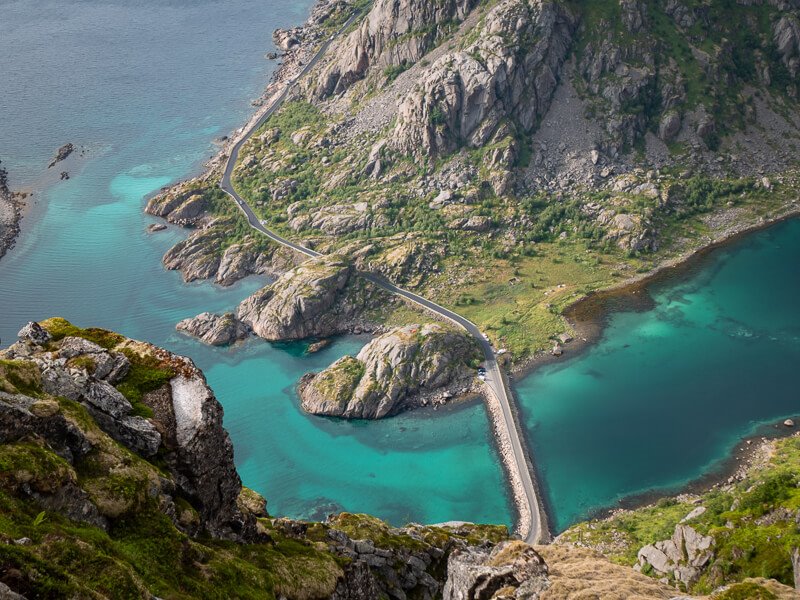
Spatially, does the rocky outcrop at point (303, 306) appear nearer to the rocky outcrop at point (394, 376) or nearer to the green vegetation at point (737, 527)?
the rocky outcrop at point (394, 376)

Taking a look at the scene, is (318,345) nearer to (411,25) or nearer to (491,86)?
(491,86)

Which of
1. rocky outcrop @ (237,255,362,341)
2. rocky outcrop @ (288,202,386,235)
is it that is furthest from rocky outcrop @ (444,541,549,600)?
rocky outcrop @ (288,202,386,235)

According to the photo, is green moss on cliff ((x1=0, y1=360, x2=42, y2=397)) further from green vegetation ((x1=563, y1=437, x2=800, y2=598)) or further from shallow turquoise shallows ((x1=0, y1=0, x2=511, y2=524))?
shallow turquoise shallows ((x1=0, y1=0, x2=511, y2=524))

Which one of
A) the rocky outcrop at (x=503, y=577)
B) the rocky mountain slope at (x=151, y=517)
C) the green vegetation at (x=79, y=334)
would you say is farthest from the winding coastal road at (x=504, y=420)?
the green vegetation at (x=79, y=334)

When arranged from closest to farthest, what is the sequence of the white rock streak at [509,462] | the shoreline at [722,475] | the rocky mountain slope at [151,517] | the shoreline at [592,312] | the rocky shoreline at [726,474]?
the rocky mountain slope at [151,517], the white rock streak at [509,462], the rocky shoreline at [726,474], the shoreline at [722,475], the shoreline at [592,312]

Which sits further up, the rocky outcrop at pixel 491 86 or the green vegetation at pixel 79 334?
the rocky outcrop at pixel 491 86

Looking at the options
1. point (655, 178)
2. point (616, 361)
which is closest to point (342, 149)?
point (655, 178)

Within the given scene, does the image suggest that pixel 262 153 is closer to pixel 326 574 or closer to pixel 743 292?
pixel 743 292
